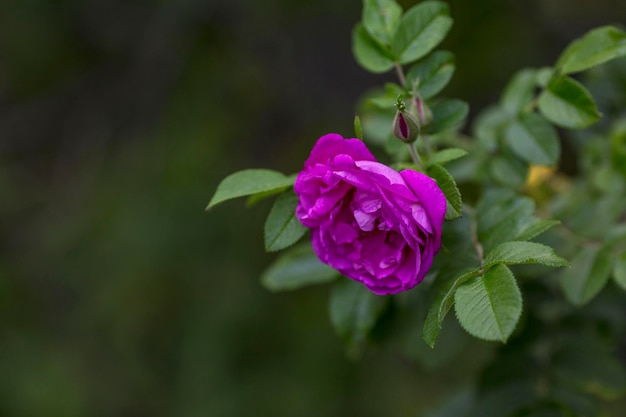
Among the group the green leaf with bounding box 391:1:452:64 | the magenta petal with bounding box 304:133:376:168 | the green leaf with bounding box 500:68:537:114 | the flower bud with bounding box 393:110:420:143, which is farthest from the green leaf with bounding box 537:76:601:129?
the magenta petal with bounding box 304:133:376:168

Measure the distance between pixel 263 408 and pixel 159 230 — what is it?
105 centimetres

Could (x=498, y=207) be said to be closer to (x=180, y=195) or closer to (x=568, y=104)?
(x=568, y=104)

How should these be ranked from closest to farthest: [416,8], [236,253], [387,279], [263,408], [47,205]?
[387,279]
[416,8]
[263,408]
[236,253]
[47,205]

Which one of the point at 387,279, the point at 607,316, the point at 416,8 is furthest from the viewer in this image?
the point at 607,316

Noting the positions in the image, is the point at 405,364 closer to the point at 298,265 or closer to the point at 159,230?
the point at 159,230

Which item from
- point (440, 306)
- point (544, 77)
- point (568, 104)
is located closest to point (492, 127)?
point (544, 77)

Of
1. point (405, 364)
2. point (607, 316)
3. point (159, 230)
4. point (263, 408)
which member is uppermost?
point (607, 316)

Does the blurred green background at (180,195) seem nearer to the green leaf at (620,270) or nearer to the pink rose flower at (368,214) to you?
the green leaf at (620,270)

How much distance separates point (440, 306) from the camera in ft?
3.30

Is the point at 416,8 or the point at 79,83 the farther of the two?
the point at 79,83

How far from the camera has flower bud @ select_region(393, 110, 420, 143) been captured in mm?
1108

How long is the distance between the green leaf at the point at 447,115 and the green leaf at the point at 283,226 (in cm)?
26

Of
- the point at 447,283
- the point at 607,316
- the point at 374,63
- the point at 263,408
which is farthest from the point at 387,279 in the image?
the point at 263,408

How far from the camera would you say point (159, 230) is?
3.86 m
